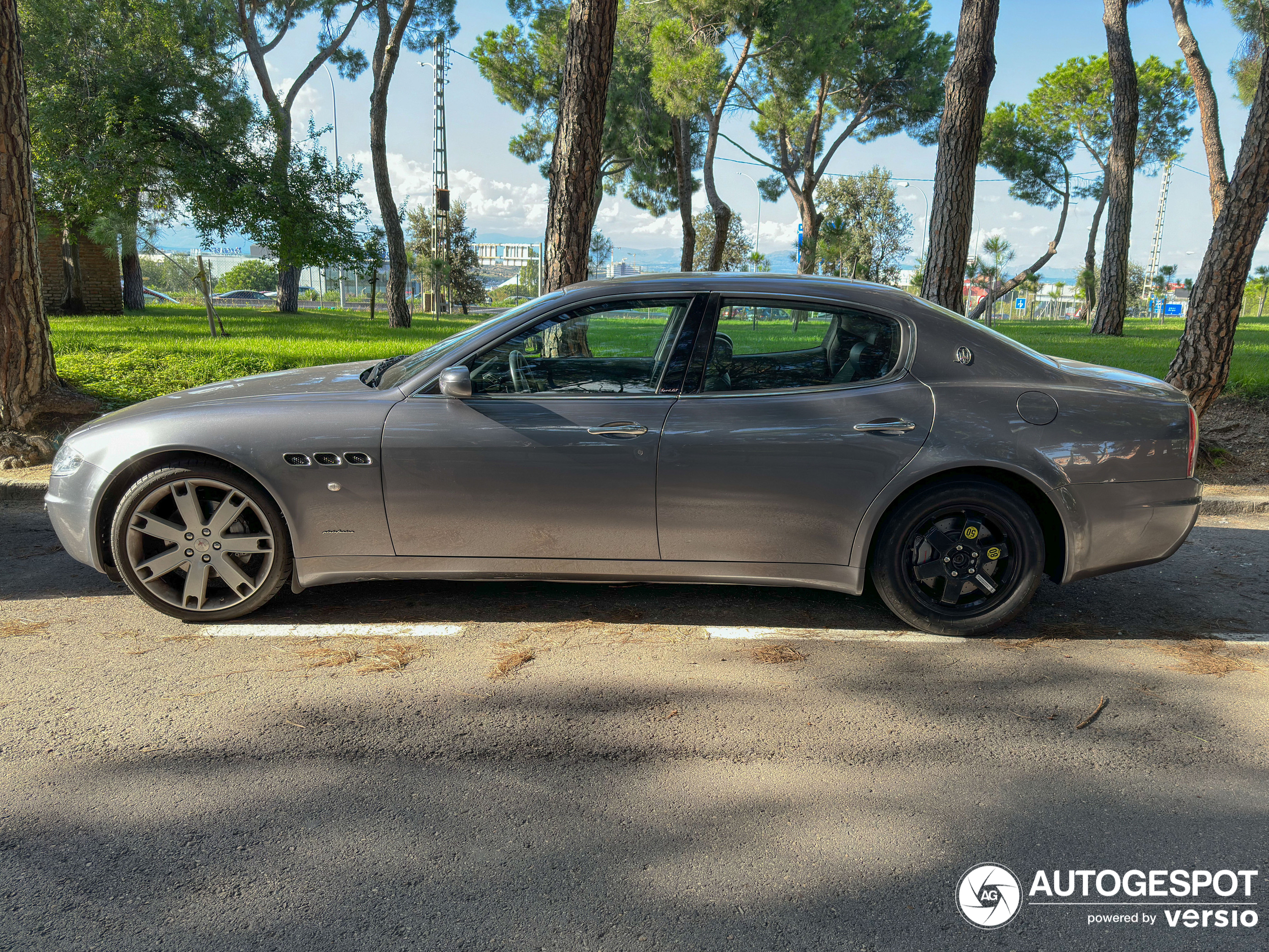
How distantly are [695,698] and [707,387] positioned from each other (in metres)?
1.29

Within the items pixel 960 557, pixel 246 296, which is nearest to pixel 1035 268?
pixel 960 557

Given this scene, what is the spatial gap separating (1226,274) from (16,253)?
978 cm

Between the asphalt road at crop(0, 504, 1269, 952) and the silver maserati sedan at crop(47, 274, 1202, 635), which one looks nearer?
the asphalt road at crop(0, 504, 1269, 952)

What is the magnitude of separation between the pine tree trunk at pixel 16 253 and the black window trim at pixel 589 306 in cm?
508

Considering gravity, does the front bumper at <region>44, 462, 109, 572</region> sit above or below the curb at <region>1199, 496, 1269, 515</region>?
above

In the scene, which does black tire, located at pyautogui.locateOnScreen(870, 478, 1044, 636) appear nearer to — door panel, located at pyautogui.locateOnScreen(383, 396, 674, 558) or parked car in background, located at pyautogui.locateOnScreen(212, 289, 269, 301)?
door panel, located at pyautogui.locateOnScreen(383, 396, 674, 558)

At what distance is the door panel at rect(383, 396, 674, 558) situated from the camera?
357cm

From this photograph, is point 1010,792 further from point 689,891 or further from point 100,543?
point 100,543

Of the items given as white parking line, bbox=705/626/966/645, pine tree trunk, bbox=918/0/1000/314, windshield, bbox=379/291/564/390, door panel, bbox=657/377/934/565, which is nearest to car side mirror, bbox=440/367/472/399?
windshield, bbox=379/291/564/390

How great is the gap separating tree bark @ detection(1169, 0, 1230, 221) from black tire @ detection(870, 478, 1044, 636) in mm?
16109

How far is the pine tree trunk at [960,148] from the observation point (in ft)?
28.3

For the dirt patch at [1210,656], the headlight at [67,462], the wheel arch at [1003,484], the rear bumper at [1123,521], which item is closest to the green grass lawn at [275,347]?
the wheel arch at [1003,484]

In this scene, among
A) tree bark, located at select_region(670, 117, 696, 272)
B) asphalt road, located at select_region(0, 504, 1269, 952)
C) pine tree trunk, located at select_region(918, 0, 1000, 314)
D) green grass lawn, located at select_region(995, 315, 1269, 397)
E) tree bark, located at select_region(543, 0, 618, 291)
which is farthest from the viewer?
tree bark, located at select_region(670, 117, 696, 272)

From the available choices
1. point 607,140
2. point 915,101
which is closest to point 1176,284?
point 915,101
